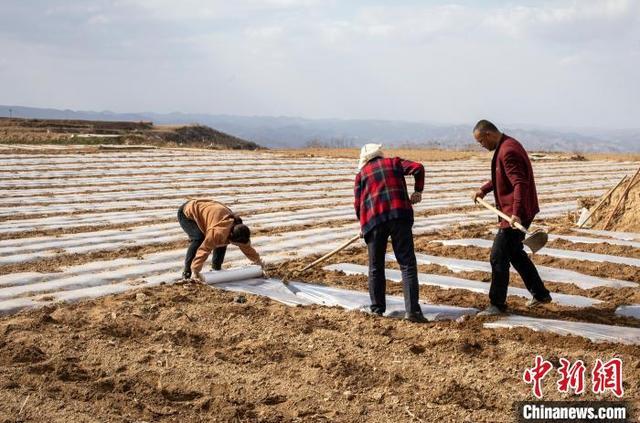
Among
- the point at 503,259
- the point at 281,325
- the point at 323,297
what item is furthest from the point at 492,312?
the point at 281,325

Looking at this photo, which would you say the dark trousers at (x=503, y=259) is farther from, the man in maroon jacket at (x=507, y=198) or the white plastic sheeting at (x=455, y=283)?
the white plastic sheeting at (x=455, y=283)

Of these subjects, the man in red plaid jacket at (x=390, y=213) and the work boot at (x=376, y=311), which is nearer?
the man in red plaid jacket at (x=390, y=213)

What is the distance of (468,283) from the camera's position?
5.19 m

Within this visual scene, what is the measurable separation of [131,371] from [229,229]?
57.6 inches

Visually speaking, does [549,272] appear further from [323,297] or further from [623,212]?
[623,212]

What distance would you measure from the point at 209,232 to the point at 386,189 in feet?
4.26

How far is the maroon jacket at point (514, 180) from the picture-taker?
13.6 feet

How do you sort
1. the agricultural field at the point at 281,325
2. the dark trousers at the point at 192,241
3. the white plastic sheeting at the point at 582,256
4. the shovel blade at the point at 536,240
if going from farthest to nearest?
1. the white plastic sheeting at the point at 582,256
2. the dark trousers at the point at 192,241
3. the shovel blade at the point at 536,240
4. the agricultural field at the point at 281,325

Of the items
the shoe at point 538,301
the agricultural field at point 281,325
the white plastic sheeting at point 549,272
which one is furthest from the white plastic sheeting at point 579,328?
the white plastic sheeting at point 549,272

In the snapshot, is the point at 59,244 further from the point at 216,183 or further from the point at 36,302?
the point at 216,183

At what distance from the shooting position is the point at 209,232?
185 inches

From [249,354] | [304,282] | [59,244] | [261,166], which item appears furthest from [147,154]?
[249,354]

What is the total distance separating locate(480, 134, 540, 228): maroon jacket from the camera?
13.6 feet

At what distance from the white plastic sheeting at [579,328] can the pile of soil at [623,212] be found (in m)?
3.64
